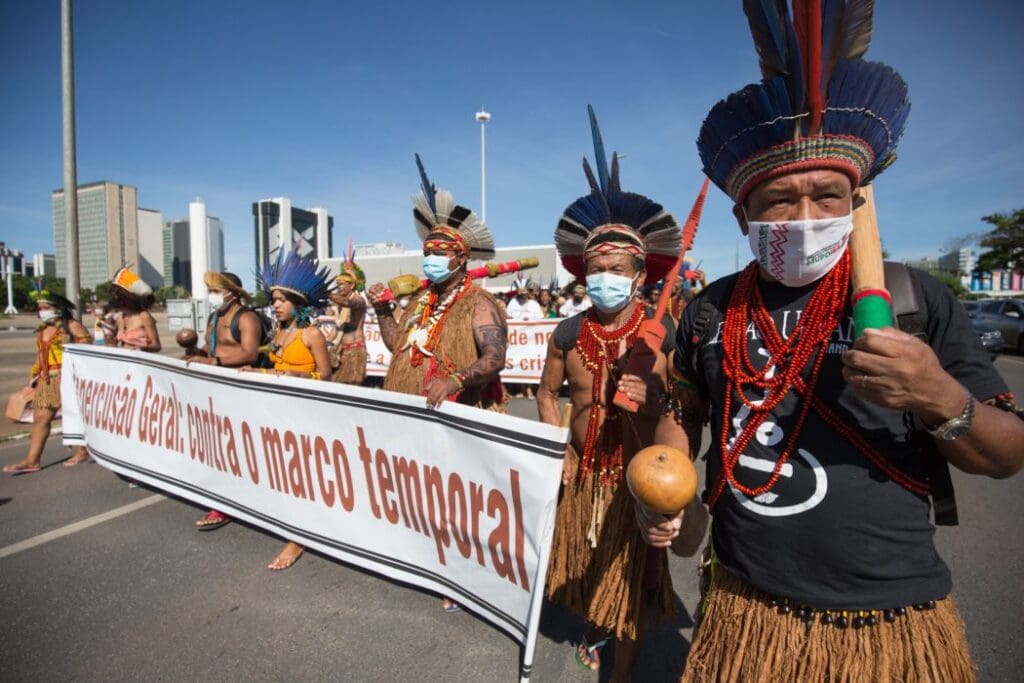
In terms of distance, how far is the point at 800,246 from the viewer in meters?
1.25

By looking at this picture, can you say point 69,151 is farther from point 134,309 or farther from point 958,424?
point 958,424

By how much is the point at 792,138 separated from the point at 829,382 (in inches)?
22.9

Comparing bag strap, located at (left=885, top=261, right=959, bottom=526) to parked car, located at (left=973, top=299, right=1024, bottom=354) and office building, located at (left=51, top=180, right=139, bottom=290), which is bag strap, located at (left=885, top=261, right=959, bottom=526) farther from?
office building, located at (left=51, top=180, right=139, bottom=290)

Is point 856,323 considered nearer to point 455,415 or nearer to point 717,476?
point 717,476

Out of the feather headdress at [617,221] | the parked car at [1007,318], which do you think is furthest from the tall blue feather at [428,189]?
the parked car at [1007,318]

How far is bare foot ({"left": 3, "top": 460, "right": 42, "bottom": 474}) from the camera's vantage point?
5.02 metres

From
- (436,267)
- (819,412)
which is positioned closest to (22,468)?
(436,267)

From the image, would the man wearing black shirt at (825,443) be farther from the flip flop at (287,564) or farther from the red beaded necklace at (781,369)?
the flip flop at (287,564)

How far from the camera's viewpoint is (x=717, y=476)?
56.9 inches

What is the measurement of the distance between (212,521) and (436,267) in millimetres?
2519

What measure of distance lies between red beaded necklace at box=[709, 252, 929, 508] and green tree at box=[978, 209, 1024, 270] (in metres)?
37.6

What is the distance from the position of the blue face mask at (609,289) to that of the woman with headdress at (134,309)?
507 centimetres

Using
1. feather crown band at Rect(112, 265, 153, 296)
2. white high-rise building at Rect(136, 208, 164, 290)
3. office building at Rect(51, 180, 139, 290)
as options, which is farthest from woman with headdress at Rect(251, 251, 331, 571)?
white high-rise building at Rect(136, 208, 164, 290)

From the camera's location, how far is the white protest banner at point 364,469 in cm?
208
